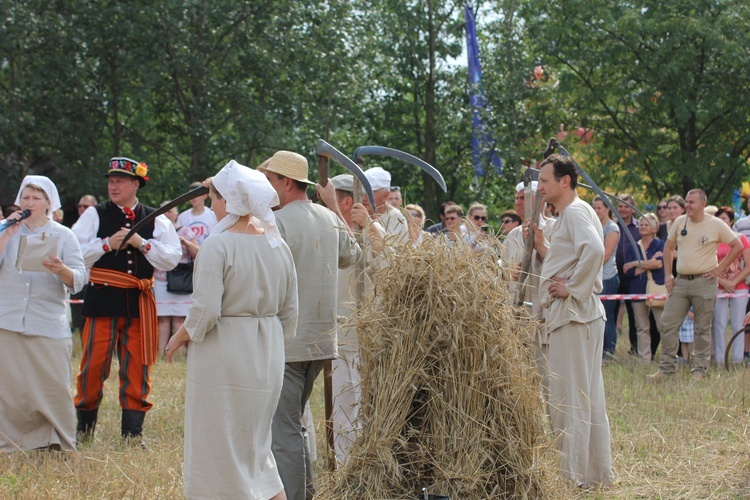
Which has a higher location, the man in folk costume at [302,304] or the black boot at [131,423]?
the man in folk costume at [302,304]

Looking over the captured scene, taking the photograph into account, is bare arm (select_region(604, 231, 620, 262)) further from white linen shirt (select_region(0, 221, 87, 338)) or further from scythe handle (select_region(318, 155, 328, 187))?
white linen shirt (select_region(0, 221, 87, 338))

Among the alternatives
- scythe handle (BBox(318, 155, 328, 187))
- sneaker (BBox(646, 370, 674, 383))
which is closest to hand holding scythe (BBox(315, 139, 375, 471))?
scythe handle (BBox(318, 155, 328, 187))

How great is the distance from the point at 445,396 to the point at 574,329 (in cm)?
132

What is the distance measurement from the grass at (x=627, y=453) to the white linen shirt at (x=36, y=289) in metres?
0.87

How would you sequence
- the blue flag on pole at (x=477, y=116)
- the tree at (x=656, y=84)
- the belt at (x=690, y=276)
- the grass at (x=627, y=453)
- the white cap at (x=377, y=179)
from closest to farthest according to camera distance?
the grass at (x=627, y=453), the white cap at (x=377, y=179), the belt at (x=690, y=276), the tree at (x=656, y=84), the blue flag on pole at (x=477, y=116)

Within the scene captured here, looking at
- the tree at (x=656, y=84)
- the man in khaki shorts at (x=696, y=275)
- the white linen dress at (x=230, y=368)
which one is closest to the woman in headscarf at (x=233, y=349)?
the white linen dress at (x=230, y=368)

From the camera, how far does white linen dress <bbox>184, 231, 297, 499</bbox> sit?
453 cm

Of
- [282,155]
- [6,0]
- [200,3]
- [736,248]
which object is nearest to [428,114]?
[200,3]

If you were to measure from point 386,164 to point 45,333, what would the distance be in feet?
40.0

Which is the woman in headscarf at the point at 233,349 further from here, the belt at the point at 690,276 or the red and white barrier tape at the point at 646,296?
the red and white barrier tape at the point at 646,296


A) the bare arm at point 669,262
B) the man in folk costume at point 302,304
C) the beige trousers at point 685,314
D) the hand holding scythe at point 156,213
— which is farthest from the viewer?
the bare arm at point 669,262

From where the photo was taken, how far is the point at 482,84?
59.5 feet

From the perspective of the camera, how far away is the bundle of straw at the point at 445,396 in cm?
498

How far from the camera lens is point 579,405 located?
19.6ft
